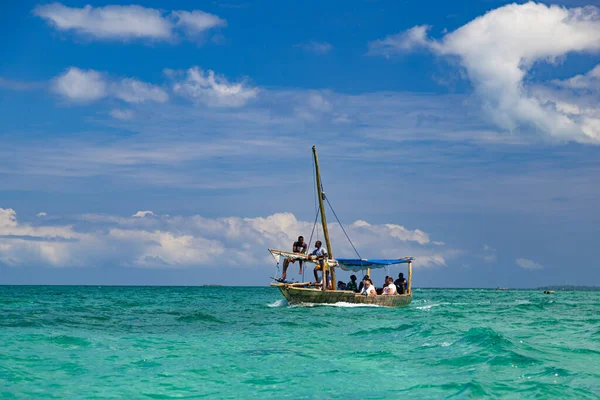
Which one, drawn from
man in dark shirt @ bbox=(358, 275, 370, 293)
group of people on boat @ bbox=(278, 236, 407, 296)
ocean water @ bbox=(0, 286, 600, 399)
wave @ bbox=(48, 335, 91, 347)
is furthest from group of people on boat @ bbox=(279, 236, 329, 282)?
wave @ bbox=(48, 335, 91, 347)

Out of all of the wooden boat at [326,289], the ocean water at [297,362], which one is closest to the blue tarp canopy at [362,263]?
the wooden boat at [326,289]

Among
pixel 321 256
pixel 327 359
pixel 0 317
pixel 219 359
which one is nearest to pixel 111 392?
pixel 219 359

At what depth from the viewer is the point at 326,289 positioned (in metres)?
39.9

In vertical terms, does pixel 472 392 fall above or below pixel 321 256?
below

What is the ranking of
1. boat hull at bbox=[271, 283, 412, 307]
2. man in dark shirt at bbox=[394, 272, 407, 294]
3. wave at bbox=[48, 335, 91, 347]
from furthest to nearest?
man in dark shirt at bbox=[394, 272, 407, 294] < boat hull at bbox=[271, 283, 412, 307] < wave at bbox=[48, 335, 91, 347]

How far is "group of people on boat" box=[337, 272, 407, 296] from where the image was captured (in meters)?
40.2

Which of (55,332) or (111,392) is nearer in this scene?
(111,392)

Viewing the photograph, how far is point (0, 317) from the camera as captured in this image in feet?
106

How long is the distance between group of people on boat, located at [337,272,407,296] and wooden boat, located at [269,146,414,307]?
45 centimetres

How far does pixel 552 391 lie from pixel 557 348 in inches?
276

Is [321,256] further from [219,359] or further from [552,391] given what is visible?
[552,391]

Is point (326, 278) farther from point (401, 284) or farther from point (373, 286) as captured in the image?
point (401, 284)

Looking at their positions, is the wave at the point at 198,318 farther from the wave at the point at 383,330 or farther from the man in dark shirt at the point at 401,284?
the man in dark shirt at the point at 401,284

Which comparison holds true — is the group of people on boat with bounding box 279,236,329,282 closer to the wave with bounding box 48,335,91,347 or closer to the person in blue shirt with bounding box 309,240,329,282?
the person in blue shirt with bounding box 309,240,329,282
